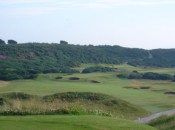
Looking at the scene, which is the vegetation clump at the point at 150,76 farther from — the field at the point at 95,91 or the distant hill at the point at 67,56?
the distant hill at the point at 67,56

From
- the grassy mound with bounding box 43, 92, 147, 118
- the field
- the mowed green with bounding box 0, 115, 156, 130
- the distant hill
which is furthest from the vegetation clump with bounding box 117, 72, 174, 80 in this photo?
the mowed green with bounding box 0, 115, 156, 130

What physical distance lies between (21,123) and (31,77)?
2015 inches

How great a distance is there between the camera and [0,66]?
81.6 m

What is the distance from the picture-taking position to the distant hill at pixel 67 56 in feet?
296

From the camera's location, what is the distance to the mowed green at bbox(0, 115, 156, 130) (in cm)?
1639

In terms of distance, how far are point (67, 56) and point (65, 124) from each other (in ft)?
304

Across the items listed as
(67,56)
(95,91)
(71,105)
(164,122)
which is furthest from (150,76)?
(71,105)

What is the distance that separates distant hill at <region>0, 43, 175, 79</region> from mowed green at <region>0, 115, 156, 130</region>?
58.6 meters

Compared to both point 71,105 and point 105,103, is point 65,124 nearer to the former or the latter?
point 71,105

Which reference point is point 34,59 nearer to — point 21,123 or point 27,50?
point 27,50

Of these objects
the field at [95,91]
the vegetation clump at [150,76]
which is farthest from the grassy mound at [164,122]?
the vegetation clump at [150,76]

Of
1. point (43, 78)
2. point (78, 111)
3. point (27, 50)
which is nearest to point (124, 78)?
point (43, 78)

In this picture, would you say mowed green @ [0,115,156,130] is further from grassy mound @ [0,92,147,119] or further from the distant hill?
the distant hill

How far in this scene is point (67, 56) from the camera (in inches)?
4328
